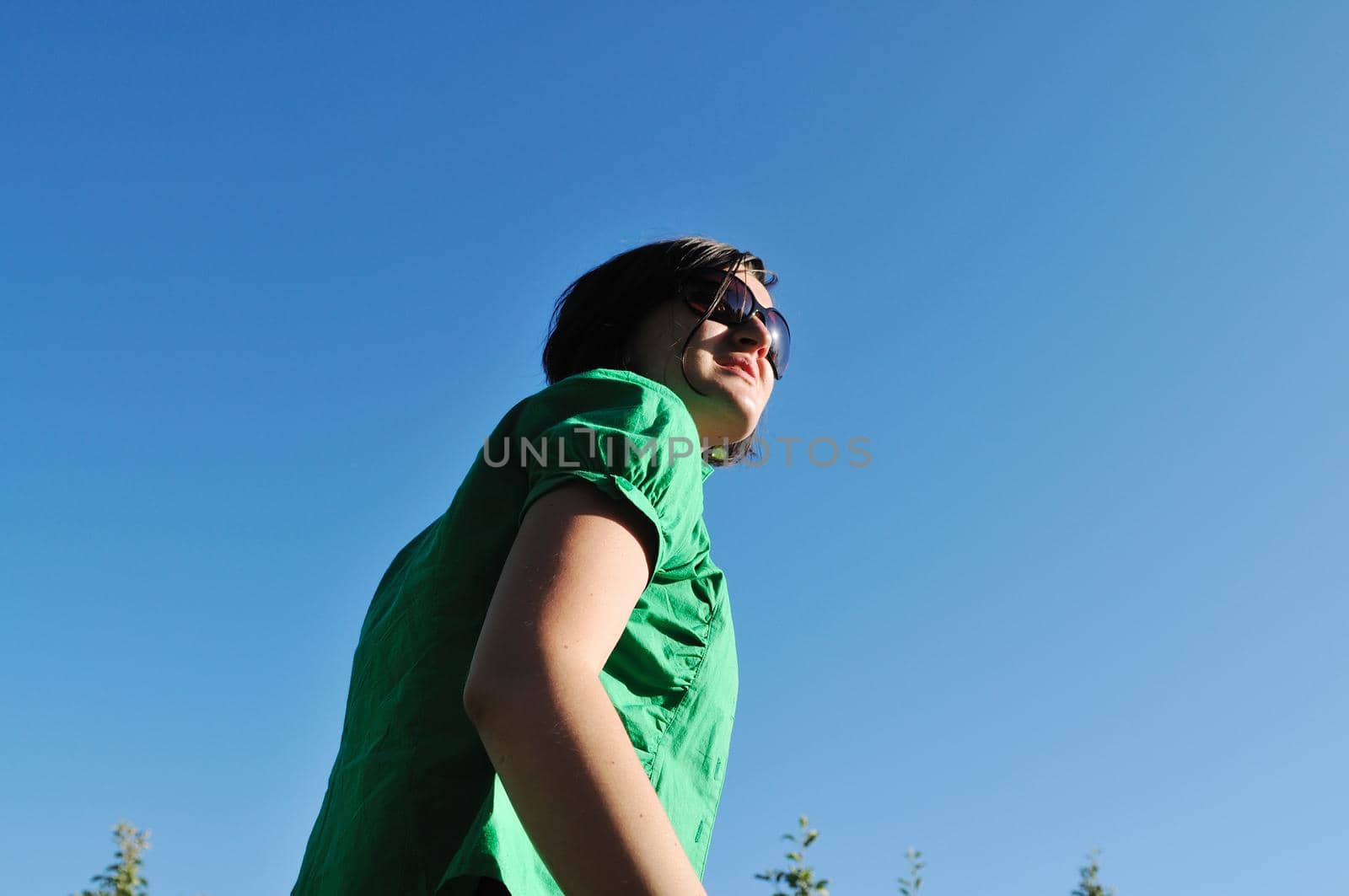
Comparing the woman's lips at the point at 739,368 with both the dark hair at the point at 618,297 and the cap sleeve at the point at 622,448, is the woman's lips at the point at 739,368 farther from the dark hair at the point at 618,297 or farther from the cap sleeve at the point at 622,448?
the cap sleeve at the point at 622,448

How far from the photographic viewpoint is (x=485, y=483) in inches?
56.3

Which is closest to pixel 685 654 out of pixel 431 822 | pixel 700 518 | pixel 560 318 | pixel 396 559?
pixel 700 518

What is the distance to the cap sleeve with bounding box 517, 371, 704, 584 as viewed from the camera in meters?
1.24

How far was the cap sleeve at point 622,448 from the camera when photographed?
4.07 ft

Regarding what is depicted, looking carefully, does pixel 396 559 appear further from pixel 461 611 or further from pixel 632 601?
pixel 632 601

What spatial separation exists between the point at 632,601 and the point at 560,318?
56.7 inches

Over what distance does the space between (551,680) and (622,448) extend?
31 cm

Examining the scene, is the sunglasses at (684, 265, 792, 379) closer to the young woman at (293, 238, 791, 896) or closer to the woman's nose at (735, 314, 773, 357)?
the woman's nose at (735, 314, 773, 357)

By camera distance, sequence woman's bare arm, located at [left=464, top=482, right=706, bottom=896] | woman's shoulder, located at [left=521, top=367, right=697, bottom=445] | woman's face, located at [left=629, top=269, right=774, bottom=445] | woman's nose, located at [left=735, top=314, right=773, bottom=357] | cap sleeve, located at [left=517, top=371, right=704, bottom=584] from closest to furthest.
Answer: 1. woman's bare arm, located at [left=464, top=482, right=706, bottom=896]
2. cap sleeve, located at [left=517, top=371, right=704, bottom=584]
3. woman's shoulder, located at [left=521, top=367, right=697, bottom=445]
4. woman's face, located at [left=629, top=269, right=774, bottom=445]
5. woman's nose, located at [left=735, top=314, right=773, bottom=357]

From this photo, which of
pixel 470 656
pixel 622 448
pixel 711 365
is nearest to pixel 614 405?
pixel 622 448

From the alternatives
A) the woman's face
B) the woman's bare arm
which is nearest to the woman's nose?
the woman's face

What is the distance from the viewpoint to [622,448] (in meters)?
1.26

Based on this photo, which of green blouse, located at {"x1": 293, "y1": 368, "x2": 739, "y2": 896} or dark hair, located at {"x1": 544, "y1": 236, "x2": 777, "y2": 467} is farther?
dark hair, located at {"x1": 544, "y1": 236, "x2": 777, "y2": 467}

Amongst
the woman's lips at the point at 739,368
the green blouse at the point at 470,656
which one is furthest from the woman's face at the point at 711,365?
the green blouse at the point at 470,656
